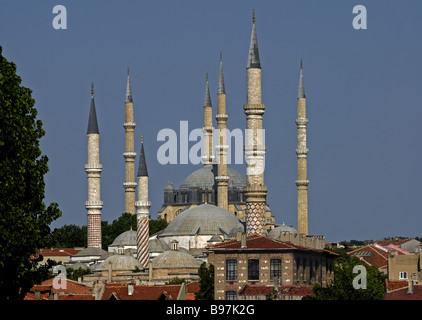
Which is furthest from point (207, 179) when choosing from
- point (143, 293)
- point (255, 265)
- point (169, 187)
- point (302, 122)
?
point (143, 293)

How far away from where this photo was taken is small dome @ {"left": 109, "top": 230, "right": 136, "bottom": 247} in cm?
8588

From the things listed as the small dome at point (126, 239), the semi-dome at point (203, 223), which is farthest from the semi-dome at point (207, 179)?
the small dome at point (126, 239)

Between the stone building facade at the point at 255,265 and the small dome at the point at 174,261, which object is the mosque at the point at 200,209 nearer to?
the small dome at the point at 174,261

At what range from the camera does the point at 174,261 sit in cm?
7025

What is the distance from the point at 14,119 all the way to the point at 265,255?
100 ft

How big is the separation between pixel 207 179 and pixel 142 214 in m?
24.7

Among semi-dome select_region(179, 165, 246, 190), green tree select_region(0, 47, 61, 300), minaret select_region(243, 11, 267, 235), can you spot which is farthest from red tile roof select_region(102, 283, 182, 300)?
semi-dome select_region(179, 165, 246, 190)

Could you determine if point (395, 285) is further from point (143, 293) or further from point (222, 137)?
point (222, 137)

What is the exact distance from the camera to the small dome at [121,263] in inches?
2810

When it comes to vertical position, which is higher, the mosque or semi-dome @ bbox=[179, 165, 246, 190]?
semi-dome @ bbox=[179, 165, 246, 190]

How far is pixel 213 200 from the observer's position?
10281 cm

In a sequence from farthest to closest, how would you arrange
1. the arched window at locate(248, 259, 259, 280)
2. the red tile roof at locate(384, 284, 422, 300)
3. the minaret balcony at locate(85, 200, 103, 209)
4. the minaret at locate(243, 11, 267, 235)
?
the minaret balcony at locate(85, 200, 103, 209) → the minaret at locate(243, 11, 267, 235) → the arched window at locate(248, 259, 259, 280) → the red tile roof at locate(384, 284, 422, 300)

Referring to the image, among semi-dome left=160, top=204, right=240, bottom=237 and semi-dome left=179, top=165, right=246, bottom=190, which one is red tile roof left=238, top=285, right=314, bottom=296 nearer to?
semi-dome left=160, top=204, right=240, bottom=237
